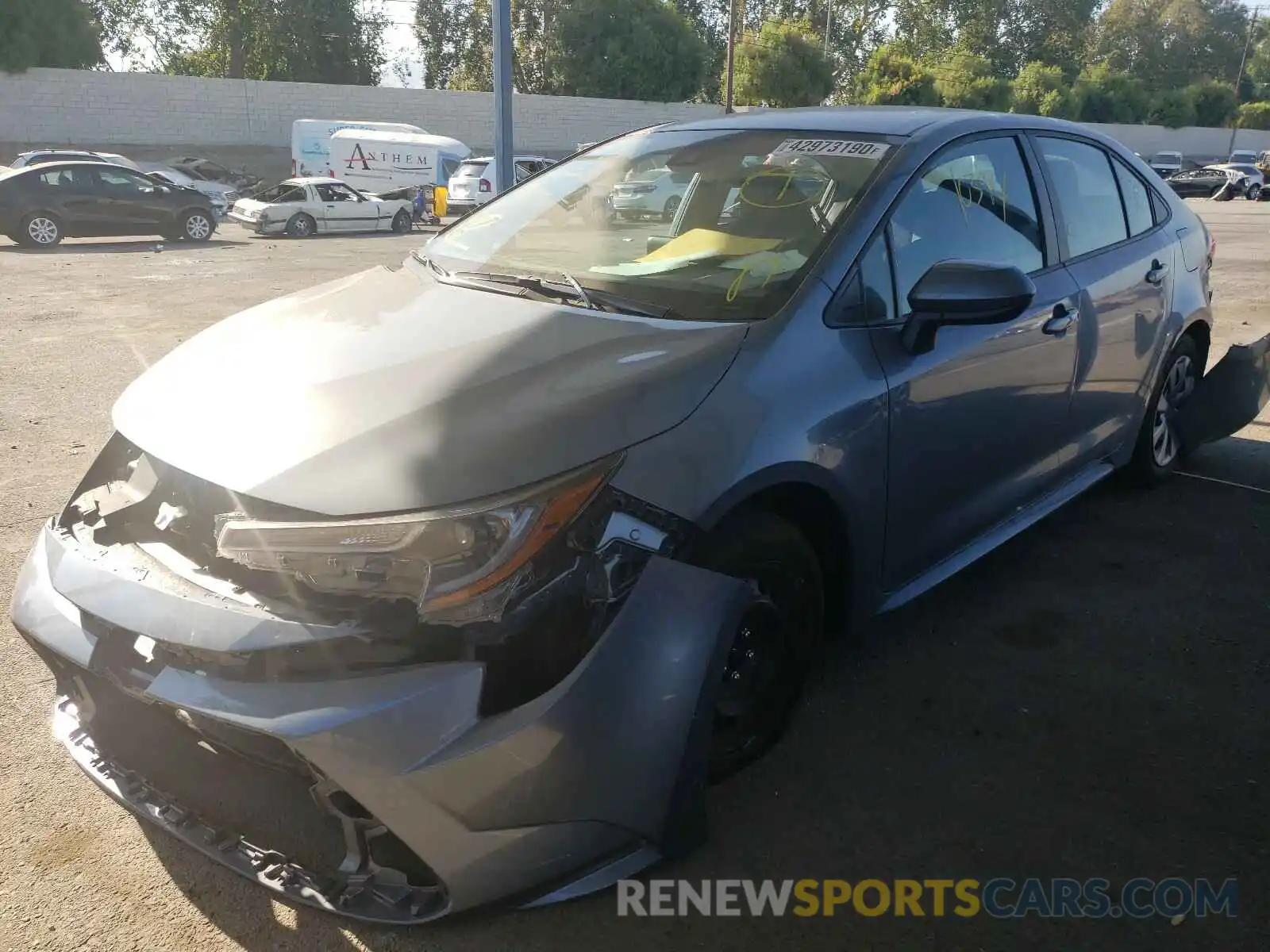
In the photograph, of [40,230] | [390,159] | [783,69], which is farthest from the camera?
[783,69]

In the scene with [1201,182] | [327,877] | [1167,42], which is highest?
[1167,42]

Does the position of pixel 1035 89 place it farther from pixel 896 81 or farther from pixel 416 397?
pixel 416 397

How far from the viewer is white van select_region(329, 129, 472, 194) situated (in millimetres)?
31078

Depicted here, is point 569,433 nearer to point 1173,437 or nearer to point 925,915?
point 925,915

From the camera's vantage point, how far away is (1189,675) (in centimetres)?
327

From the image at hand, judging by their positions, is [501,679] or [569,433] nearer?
[501,679]

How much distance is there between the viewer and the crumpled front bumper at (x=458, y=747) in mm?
1810

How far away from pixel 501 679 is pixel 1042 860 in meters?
1.44

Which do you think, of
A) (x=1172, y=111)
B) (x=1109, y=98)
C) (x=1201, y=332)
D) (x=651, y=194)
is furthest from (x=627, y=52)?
(x=651, y=194)

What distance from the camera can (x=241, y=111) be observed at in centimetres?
3962

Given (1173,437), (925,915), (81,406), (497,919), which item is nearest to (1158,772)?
(925,915)

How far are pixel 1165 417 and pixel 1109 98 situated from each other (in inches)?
2799

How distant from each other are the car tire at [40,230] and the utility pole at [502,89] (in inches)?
438

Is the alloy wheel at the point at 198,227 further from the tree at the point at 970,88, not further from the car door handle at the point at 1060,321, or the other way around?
the tree at the point at 970,88
